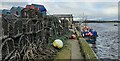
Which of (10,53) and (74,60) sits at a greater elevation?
(10,53)

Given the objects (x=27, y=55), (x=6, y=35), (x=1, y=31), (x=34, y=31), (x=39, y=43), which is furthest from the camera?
(x=39, y=43)

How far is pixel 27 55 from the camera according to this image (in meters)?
6.28

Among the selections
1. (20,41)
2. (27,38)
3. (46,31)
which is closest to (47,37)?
(46,31)

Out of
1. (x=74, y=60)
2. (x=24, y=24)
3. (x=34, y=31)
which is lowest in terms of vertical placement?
(x=74, y=60)

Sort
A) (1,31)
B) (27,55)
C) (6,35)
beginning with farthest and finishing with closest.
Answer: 1. (27,55)
2. (6,35)
3. (1,31)

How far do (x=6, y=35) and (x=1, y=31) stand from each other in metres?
0.30

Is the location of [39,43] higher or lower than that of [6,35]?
lower

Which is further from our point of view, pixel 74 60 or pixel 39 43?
pixel 39 43

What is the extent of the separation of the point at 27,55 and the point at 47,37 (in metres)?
3.85

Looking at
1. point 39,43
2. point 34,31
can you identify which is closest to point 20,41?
point 34,31

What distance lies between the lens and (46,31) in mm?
10109

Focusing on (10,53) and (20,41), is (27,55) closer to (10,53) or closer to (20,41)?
(20,41)

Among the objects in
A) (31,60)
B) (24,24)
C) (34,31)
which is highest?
(24,24)

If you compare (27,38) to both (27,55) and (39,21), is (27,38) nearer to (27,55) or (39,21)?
(27,55)
